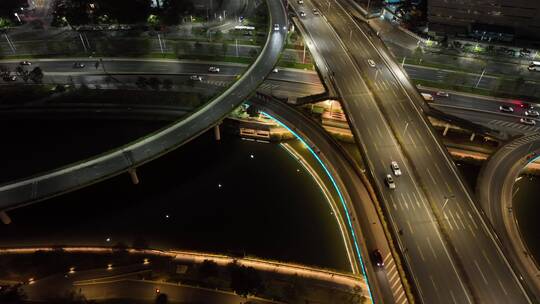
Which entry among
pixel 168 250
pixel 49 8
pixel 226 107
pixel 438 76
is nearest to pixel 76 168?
pixel 168 250

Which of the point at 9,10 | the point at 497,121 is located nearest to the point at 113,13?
the point at 9,10

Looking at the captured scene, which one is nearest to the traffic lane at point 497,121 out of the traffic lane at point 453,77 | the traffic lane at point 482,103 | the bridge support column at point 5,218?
the traffic lane at point 482,103

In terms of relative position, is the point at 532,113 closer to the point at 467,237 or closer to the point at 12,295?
the point at 467,237

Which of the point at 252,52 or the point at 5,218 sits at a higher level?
the point at 252,52

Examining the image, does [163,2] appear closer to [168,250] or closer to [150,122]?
[150,122]

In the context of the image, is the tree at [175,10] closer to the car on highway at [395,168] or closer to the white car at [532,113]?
the car on highway at [395,168]

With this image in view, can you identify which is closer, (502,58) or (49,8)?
(502,58)

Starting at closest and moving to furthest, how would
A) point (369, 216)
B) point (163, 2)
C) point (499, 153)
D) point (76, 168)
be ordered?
1. point (369, 216)
2. point (76, 168)
3. point (499, 153)
4. point (163, 2)
